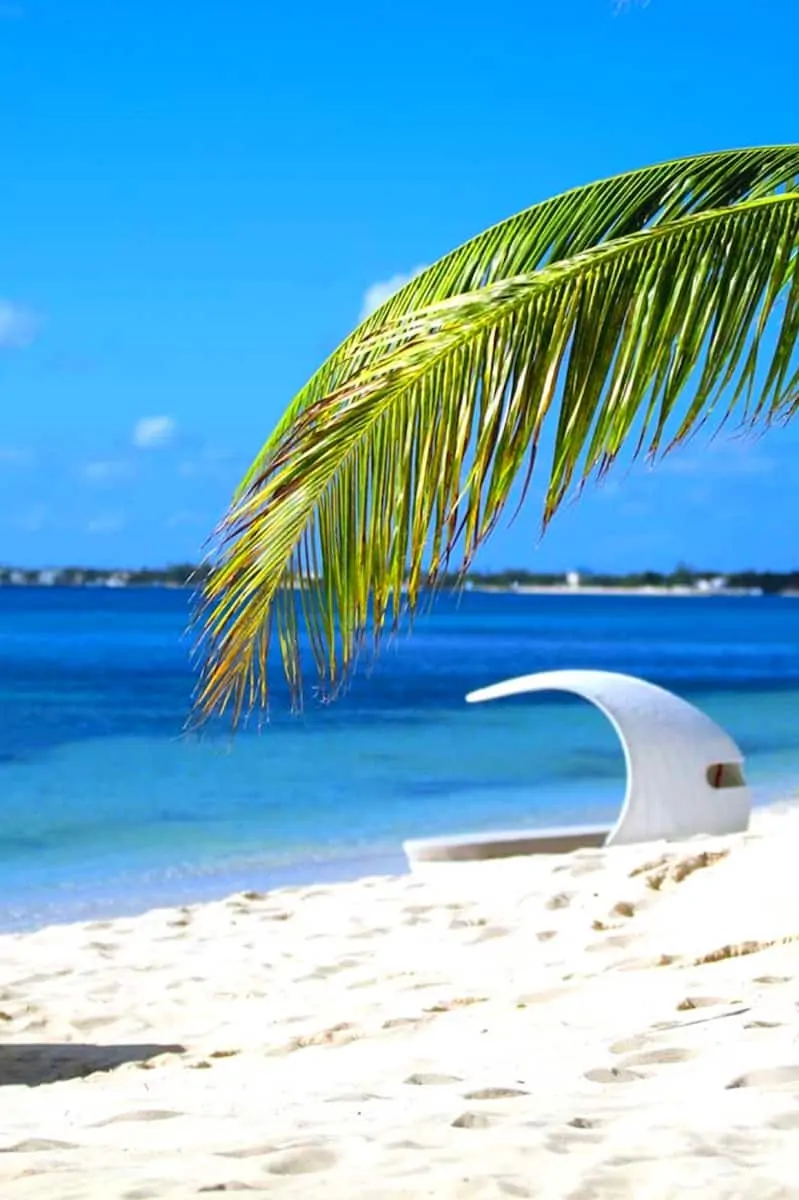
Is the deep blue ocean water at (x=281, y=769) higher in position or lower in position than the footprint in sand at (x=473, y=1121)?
lower

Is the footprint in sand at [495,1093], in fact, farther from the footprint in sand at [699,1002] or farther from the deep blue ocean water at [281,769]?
the deep blue ocean water at [281,769]

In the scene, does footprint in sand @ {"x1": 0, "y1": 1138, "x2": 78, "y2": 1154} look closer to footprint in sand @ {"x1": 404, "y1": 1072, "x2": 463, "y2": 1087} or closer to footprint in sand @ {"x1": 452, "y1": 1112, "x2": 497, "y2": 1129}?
footprint in sand @ {"x1": 452, "y1": 1112, "x2": 497, "y2": 1129}

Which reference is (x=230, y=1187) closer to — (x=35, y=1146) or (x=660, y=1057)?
(x=35, y=1146)

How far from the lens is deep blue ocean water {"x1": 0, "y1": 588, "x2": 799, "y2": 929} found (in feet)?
39.2

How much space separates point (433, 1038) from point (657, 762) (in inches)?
146

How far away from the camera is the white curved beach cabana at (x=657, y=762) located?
26.6 ft

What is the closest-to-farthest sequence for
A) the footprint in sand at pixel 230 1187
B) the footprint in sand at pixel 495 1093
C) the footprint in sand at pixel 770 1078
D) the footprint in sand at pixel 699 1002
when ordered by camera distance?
the footprint in sand at pixel 230 1187
the footprint in sand at pixel 770 1078
the footprint in sand at pixel 495 1093
the footprint in sand at pixel 699 1002

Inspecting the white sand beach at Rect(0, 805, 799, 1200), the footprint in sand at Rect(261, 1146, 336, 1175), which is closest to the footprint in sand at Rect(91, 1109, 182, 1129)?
the white sand beach at Rect(0, 805, 799, 1200)

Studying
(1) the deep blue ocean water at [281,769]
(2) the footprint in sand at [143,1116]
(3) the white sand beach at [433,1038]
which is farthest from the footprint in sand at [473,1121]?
(1) the deep blue ocean water at [281,769]

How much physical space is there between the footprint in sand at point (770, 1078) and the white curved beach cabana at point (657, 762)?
462 cm

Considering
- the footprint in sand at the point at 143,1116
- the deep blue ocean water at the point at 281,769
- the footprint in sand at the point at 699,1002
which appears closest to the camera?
the footprint in sand at the point at 143,1116

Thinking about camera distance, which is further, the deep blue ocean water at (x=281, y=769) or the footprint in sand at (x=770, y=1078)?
the deep blue ocean water at (x=281, y=769)

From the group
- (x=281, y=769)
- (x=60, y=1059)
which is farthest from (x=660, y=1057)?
(x=281, y=769)

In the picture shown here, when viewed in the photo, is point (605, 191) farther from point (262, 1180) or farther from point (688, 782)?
point (688, 782)
